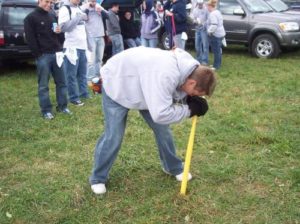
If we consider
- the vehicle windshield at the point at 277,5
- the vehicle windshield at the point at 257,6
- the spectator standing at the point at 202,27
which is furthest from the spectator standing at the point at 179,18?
the vehicle windshield at the point at 277,5

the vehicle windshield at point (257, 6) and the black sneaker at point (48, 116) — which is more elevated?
the vehicle windshield at point (257, 6)

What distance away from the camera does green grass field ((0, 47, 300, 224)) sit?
154 inches

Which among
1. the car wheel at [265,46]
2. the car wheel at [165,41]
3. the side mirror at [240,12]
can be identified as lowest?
the car wheel at [165,41]

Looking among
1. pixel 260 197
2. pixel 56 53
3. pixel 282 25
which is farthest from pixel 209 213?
pixel 282 25

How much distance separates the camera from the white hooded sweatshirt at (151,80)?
3418mm

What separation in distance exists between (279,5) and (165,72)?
9769 mm

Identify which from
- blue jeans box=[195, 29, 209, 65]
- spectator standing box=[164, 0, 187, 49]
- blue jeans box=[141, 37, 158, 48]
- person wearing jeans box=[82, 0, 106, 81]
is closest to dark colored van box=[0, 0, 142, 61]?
person wearing jeans box=[82, 0, 106, 81]

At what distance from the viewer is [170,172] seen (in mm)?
4461

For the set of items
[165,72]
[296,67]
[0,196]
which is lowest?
[296,67]

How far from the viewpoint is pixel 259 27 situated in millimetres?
11117

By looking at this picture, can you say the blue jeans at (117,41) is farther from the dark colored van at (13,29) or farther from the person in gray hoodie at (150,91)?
the person in gray hoodie at (150,91)

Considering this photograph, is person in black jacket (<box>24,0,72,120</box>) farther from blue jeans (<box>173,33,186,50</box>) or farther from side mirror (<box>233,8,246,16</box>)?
A: side mirror (<box>233,8,246,16</box>)

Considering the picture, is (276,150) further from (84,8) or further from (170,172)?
(84,8)

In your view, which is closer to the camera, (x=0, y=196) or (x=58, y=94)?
(x=0, y=196)
